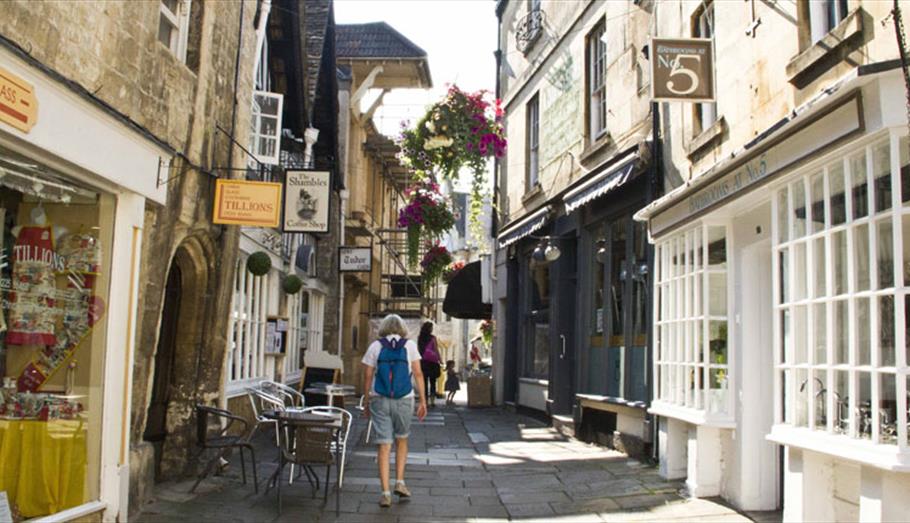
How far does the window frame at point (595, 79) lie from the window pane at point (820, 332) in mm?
6687

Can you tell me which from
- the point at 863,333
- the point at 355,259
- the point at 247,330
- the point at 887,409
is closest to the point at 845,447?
the point at 887,409

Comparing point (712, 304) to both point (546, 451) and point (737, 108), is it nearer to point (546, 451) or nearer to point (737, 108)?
point (737, 108)

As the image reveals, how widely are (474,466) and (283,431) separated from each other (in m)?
3.16

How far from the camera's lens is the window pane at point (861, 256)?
16.4ft

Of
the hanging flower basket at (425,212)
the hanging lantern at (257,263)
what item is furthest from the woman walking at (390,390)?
the hanging flower basket at (425,212)

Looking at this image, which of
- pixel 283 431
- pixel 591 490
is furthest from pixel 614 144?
pixel 283 431

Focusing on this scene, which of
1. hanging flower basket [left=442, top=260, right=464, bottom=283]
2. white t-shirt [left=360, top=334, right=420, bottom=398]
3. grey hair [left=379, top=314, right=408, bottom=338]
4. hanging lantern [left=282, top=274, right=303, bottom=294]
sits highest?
hanging flower basket [left=442, top=260, right=464, bottom=283]

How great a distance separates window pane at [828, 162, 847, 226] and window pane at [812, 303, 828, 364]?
593 mm

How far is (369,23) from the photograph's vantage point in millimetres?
24984

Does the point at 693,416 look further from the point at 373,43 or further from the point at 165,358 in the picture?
the point at 373,43

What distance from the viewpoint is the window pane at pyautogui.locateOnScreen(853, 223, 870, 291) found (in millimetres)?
4996

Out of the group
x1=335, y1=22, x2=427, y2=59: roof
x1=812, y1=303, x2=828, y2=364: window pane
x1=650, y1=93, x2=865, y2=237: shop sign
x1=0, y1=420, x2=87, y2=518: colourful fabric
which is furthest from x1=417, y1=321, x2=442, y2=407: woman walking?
x1=812, y1=303, x2=828, y2=364: window pane

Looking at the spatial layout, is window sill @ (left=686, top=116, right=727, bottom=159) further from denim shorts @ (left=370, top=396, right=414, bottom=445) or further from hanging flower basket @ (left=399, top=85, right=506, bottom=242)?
hanging flower basket @ (left=399, top=85, right=506, bottom=242)

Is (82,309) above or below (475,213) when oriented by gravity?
below
